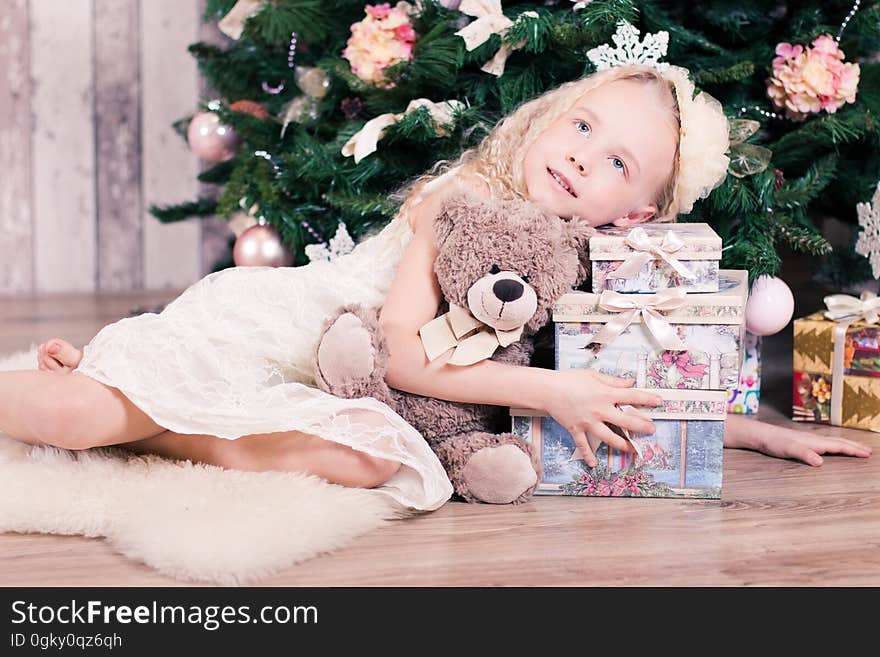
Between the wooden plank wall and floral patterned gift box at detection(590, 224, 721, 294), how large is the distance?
5.99 ft

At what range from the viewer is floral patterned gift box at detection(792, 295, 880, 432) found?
165 centimetres

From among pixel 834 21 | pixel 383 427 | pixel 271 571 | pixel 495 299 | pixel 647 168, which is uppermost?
pixel 834 21

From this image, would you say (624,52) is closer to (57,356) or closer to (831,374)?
(831,374)

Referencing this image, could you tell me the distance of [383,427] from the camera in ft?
4.14

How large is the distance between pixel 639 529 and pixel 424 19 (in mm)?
1034

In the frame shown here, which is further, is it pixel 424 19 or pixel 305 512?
pixel 424 19

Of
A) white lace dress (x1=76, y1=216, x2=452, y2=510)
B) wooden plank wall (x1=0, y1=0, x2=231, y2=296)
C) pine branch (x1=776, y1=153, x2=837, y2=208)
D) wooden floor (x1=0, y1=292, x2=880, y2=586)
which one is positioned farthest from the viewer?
wooden plank wall (x1=0, y1=0, x2=231, y2=296)

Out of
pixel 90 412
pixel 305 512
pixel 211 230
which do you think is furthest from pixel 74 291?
pixel 305 512

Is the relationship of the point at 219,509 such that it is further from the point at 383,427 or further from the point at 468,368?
the point at 468,368

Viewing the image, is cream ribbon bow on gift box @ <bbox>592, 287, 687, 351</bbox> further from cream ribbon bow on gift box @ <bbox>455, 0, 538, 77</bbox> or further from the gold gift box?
cream ribbon bow on gift box @ <bbox>455, 0, 538, 77</bbox>

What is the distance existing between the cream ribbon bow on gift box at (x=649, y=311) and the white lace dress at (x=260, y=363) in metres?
0.28

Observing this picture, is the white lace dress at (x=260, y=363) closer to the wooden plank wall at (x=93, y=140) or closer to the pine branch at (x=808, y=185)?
the pine branch at (x=808, y=185)

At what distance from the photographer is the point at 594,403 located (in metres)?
1.29

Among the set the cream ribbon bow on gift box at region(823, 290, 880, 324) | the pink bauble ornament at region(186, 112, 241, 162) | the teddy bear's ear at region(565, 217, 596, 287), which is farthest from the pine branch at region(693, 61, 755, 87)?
the pink bauble ornament at region(186, 112, 241, 162)
